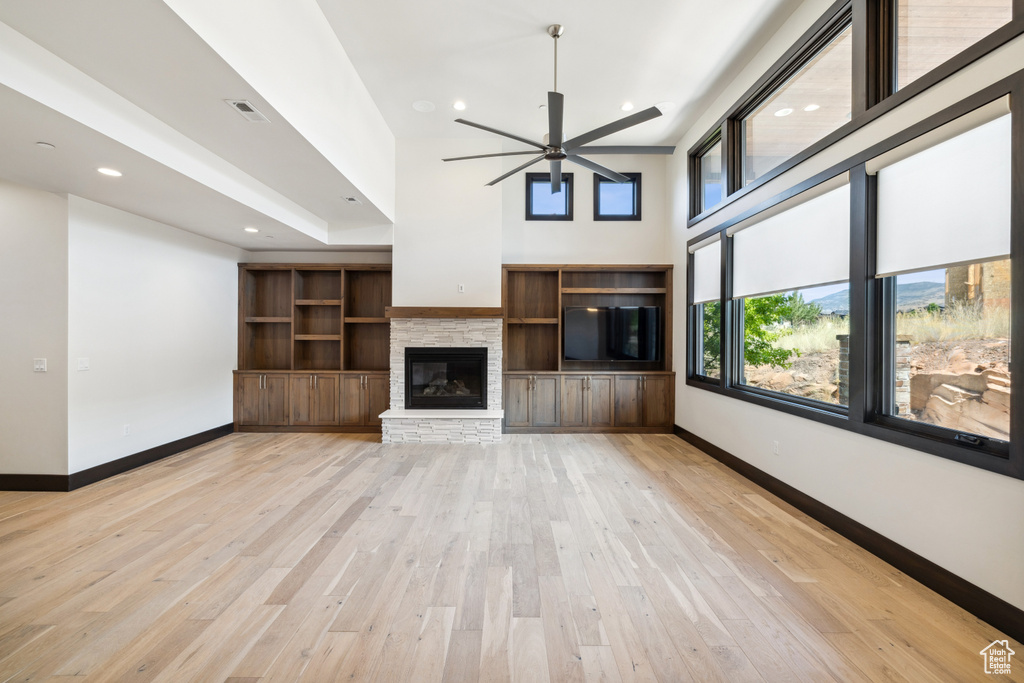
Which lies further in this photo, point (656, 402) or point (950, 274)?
point (656, 402)

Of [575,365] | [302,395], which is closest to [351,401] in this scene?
[302,395]

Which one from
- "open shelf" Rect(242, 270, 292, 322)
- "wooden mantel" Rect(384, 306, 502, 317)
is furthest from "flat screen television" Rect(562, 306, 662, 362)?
"open shelf" Rect(242, 270, 292, 322)

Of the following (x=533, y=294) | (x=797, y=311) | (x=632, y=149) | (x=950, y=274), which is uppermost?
(x=632, y=149)

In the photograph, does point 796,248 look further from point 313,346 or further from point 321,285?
point 313,346

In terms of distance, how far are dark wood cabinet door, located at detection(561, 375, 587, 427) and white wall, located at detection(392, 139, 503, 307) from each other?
1415 mm

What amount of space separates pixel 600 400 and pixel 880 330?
332 cm

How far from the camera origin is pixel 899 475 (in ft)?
7.59

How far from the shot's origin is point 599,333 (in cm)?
571

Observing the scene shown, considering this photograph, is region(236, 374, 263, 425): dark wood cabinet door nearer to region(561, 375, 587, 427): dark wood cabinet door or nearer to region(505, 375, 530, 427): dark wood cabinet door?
region(505, 375, 530, 427): dark wood cabinet door

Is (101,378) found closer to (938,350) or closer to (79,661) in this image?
(79,661)

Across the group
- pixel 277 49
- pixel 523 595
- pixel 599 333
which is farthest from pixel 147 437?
pixel 599 333

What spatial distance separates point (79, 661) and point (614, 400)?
16.4 feet

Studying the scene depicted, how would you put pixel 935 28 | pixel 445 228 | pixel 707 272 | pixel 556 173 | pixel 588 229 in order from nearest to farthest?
1. pixel 935 28
2. pixel 556 173
3. pixel 707 272
4. pixel 445 228
5. pixel 588 229

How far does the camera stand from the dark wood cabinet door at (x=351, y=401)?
5617mm
